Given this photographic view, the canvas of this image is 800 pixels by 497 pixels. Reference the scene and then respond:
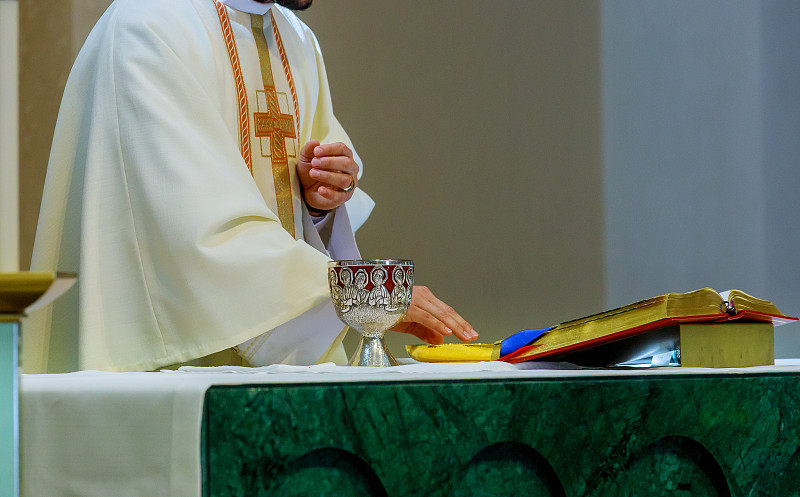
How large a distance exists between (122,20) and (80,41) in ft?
4.13

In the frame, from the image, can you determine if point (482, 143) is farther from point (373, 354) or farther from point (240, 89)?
point (373, 354)

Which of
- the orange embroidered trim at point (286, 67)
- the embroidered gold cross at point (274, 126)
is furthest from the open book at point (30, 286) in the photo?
the orange embroidered trim at point (286, 67)

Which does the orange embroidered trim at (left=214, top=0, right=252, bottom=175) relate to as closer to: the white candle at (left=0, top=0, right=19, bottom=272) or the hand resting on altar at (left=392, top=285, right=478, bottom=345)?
the hand resting on altar at (left=392, top=285, right=478, bottom=345)

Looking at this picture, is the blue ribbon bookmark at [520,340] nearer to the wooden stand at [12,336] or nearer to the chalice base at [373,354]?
the chalice base at [373,354]

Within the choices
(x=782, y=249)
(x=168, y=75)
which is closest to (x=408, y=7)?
(x=782, y=249)

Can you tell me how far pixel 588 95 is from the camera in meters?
3.13

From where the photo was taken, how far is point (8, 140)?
20.7 inches

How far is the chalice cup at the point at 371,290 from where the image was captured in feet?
3.79

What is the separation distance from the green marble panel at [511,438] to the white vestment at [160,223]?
55 centimetres

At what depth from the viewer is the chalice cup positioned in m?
1.15

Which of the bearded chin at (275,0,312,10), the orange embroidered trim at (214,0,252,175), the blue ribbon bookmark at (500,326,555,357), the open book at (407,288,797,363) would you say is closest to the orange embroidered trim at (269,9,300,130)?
the bearded chin at (275,0,312,10)

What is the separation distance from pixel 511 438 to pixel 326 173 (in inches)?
37.8

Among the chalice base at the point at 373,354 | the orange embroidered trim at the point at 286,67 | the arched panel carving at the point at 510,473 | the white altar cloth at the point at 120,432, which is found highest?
the orange embroidered trim at the point at 286,67

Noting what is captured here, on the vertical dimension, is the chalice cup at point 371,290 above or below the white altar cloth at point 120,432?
above
